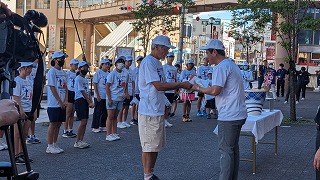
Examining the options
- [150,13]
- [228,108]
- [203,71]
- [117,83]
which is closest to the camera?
[228,108]

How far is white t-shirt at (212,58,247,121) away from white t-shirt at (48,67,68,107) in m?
4.10

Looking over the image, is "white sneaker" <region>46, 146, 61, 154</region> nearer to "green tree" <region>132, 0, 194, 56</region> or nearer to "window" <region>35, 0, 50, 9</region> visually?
"green tree" <region>132, 0, 194, 56</region>

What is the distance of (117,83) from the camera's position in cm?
1175

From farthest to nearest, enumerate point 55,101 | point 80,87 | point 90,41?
point 90,41
point 80,87
point 55,101

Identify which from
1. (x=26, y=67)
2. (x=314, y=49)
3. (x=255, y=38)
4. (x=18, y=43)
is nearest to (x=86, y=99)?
(x=26, y=67)

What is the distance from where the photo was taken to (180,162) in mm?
8977

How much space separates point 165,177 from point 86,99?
323 centimetres

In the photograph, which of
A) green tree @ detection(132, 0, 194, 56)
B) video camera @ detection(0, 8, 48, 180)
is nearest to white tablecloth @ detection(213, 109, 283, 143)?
video camera @ detection(0, 8, 48, 180)

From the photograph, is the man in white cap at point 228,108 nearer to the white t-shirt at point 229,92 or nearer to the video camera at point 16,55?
the white t-shirt at point 229,92

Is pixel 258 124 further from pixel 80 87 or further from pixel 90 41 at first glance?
pixel 90 41

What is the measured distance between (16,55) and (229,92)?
354 cm

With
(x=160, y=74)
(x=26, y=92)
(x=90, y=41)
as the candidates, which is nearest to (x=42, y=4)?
(x=90, y=41)

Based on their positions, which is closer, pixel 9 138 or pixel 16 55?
pixel 9 138

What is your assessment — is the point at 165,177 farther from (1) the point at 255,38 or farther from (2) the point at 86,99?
(1) the point at 255,38
